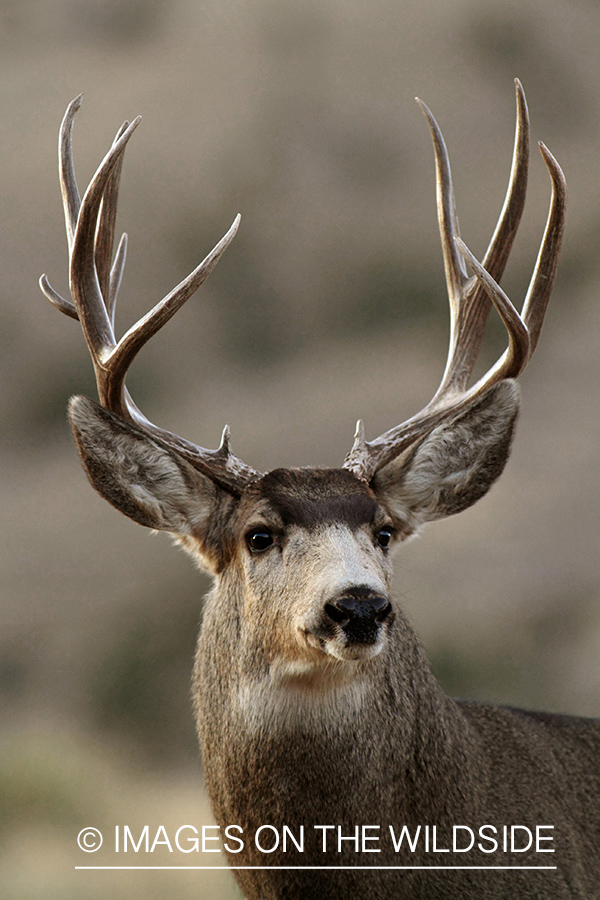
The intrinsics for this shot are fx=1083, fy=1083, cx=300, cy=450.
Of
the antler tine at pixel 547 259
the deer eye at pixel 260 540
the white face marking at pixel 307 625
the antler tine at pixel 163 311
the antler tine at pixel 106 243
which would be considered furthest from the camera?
the antler tine at pixel 106 243

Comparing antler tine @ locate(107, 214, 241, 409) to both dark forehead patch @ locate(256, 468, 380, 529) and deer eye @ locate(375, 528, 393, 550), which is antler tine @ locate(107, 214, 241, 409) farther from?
deer eye @ locate(375, 528, 393, 550)

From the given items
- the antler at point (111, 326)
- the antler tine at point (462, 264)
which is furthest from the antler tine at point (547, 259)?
the antler at point (111, 326)

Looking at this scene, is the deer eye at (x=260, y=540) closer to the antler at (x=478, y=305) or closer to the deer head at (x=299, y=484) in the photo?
the deer head at (x=299, y=484)

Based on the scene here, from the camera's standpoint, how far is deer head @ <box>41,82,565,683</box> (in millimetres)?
3299

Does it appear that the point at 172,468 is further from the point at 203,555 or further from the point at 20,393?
the point at 20,393

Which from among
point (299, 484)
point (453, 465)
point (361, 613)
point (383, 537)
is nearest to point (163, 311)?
point (299, 484)

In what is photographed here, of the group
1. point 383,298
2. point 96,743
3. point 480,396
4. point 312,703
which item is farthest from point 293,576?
point 383,298

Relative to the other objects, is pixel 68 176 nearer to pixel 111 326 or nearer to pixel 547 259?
pixel 111 326

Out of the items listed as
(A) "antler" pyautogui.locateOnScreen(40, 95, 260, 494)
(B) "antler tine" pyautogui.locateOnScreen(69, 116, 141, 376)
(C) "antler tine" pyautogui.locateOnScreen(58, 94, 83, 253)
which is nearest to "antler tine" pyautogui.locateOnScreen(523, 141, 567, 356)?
(A) "antler" pyautogui.locateOnScreen(40, 95, 260, 494)

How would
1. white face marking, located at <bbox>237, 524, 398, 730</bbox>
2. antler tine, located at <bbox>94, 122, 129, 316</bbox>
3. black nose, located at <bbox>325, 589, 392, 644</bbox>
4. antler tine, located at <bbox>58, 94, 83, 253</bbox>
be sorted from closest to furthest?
black nose, located at <bbox>325, 589, 392, 644</bbox> < white face marking, located at <bbox>237, 524, 398, 730</bbox> < antler tine, located at <bbox>58, 94, 83, 253</bbox> < antler tine, located at <bbox>94, 122, 129, 316</bbox>

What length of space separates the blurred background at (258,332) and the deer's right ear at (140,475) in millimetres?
4089

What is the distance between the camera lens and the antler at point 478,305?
12.8ft

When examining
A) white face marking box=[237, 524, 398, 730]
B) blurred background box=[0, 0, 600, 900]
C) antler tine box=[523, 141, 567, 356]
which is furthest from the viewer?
blurred background box=[0, 0, 600, 900]

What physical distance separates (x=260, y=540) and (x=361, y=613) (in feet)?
1.99
